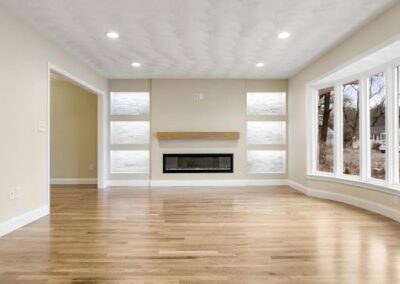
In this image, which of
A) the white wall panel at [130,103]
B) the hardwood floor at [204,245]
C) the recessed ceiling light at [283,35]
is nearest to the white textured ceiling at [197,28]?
the recessed ceiling light at [283,35]

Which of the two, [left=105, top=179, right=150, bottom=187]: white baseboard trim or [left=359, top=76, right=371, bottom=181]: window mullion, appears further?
[left=105, top=179, right=150, bottom=187]: white baseboard trim

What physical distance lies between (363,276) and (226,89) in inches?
203

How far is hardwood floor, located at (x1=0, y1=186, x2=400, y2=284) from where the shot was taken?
2.15m

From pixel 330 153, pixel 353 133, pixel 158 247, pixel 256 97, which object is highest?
pixel 256 97

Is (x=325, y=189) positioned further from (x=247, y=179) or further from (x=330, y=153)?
(x=247, y=179)

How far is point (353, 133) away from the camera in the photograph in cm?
474

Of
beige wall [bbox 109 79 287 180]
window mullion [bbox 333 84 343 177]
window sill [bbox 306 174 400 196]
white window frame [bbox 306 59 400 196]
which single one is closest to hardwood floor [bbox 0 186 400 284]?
window sill [bbox 306 174 400 196]

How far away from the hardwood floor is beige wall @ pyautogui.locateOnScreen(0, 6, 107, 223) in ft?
1.49

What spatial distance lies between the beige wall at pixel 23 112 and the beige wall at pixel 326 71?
14.3ft

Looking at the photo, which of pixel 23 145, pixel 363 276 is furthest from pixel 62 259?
pixel 363 276

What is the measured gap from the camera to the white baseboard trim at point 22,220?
311 cm

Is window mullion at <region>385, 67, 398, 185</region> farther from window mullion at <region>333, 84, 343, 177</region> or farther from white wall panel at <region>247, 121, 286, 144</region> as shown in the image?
white wall panel at <region>247, 121, 286, 144</region>

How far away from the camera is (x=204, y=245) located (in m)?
2.77

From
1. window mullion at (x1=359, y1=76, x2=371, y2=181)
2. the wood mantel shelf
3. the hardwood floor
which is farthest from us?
the wood mantel shelf
